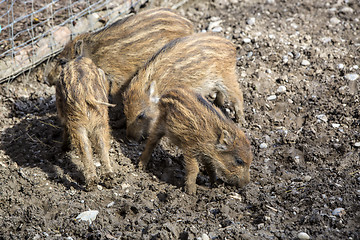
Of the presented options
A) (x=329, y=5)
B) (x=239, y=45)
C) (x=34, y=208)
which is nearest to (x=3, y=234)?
(x=34, y=208)

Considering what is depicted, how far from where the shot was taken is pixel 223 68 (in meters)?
5.56

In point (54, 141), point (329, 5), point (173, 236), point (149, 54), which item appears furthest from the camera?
point (329, 5)

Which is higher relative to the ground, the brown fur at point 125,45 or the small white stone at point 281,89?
the brown fur at point 125,45

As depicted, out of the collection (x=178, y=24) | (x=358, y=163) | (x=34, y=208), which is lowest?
(x=358, y=163)

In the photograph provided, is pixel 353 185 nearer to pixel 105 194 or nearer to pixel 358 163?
pixel 358 163

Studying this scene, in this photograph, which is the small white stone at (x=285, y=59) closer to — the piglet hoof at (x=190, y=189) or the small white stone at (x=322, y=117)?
the small white stone at (x=322, y=117)

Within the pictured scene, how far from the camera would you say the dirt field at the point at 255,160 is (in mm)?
3838

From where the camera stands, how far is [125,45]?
5.87 m

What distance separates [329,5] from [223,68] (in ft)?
9.45

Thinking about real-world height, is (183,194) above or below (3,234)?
below

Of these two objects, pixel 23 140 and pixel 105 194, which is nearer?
pixel 105 194

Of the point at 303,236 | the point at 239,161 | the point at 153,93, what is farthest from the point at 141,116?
the point at 303,236

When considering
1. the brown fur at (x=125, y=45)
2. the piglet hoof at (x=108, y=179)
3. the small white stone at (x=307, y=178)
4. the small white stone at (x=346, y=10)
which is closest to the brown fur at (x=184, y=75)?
the brown fur at (x=125, y=45)

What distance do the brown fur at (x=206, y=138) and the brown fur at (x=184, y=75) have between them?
26.7 inches
